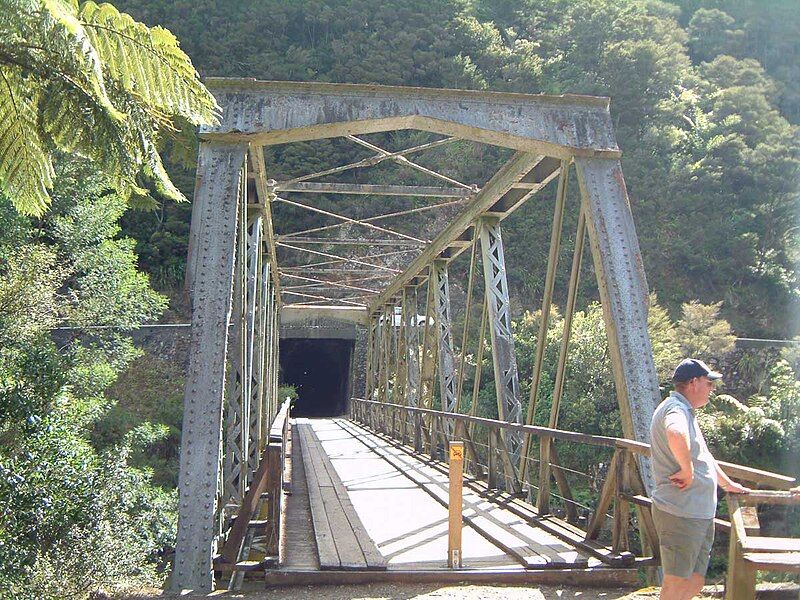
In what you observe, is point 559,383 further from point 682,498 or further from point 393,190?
point 393,190

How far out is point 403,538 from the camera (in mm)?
5852

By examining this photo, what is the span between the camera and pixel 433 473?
33.0ft

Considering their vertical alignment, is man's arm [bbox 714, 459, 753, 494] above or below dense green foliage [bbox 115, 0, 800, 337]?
below

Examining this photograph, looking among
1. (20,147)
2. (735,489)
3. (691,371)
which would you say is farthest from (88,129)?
(735,489)

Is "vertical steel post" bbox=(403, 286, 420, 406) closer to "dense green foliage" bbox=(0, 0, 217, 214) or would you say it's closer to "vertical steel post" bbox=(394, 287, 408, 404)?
"vertical steel post" bbox=(394, 287, 408, 404)

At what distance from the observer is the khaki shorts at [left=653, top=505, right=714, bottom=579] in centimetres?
348

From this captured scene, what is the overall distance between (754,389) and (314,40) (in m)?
30.7

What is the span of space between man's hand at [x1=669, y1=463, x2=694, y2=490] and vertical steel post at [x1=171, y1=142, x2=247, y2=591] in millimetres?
3117

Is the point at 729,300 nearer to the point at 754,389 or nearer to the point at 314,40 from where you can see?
the point at 754,389

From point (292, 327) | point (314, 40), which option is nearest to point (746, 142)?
point (314, 40)

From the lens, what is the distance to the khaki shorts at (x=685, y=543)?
348cm

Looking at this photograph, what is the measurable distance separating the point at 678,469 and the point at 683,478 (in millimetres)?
95

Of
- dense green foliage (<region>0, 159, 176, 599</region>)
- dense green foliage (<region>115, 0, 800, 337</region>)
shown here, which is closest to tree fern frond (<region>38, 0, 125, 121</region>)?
dense green foliage (<region>0, 159, 176, 599</region>)

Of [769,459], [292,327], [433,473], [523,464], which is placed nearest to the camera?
[523,464]
